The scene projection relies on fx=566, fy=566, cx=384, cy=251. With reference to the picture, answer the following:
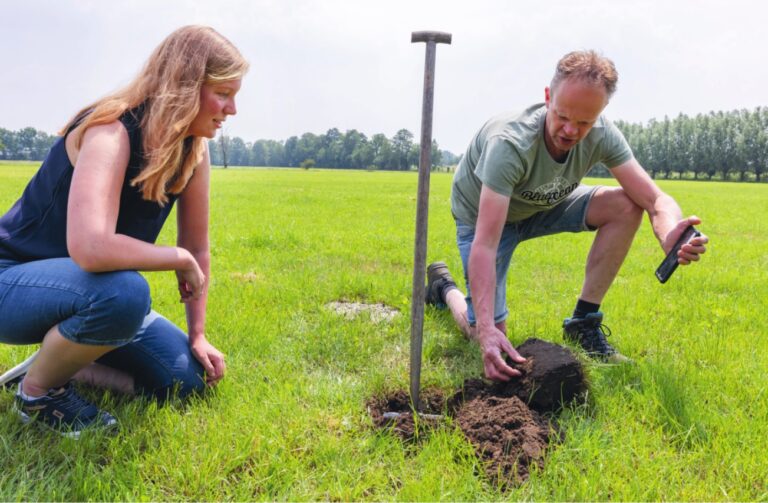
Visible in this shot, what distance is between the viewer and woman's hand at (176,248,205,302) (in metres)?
2.79

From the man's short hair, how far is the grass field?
66.4 inches

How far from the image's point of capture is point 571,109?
3092 millimetres

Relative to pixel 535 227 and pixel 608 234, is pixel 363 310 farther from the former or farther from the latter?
pixel 608 234

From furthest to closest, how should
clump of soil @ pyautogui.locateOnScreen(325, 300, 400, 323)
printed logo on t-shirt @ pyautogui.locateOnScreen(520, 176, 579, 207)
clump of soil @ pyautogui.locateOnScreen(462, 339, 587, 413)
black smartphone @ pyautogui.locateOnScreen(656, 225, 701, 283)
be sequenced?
clump of soil @ pyautogui.locateOnScreen(325, 300, 400, 323)
printed logo on t-shirt @ pyautogui.locateOnScreen(520, 176, 579, 207)
black smartphone @ pyautogui.locateOnScreen(656, 225, 701, 283)
clump of soil @ pyautogui.locateOnScreen(462, 339, 587, 413)

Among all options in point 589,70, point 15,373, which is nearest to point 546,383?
point 589,70

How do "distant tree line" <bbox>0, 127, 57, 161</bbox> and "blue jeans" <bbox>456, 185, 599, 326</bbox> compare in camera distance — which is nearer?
"blue jeans" <bbox>456, 185, 599, 326</bbox>

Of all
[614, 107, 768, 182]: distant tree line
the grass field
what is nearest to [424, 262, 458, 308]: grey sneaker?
the grass field

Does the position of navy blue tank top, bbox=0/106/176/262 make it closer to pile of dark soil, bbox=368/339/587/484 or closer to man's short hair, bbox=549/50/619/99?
pile of dark soil, bbox=368/339/587/484

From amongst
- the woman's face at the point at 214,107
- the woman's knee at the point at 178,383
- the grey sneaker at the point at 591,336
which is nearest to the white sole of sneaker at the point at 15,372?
the woman's knee at the point at 178,383

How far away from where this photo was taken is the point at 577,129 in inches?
125

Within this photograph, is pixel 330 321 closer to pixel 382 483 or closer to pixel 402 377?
pixel 402 377

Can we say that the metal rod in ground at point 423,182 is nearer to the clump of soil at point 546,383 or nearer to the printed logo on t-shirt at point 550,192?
the clump of soil at point 546,383

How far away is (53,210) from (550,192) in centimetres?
293

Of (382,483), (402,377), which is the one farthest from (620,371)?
(382,483)
